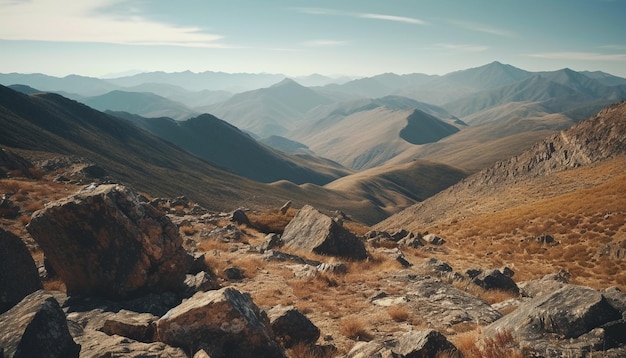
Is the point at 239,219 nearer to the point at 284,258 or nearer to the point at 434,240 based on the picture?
the point at 284,258

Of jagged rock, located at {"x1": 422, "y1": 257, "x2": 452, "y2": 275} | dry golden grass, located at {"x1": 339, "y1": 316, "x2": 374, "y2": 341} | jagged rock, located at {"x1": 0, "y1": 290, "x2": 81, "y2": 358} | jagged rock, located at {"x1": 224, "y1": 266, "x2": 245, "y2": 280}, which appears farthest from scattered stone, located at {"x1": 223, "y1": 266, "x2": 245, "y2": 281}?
jagged rock, located at {"x1": 422, "y1": 257, "x2": 452, "y2": 275}

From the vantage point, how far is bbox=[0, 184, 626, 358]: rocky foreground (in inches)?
302

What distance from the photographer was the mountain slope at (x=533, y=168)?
73.0m

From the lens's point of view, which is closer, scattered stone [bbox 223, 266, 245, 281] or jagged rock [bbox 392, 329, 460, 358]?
jagged rock [bbox 392, 329, 460, 358]

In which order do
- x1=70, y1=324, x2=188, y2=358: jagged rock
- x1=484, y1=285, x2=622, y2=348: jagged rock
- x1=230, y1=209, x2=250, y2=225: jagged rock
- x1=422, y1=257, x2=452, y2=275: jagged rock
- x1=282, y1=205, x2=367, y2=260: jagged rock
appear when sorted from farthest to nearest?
x1=230, y1=209, x2=250, y2=225: jagged rock
x1=282, y1=205, x2=367, y2=260: jagged rock
x1=422, y1=257, x2=452, y2=275: jagged rock
x1=484, y1=285, x2=622, y2=348: jagged rock
x1=70, y1=324, x2=188, y2=358: jagged rock

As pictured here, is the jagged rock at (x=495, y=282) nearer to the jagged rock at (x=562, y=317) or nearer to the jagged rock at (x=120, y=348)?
the jagged rock at (x=562, y=317)

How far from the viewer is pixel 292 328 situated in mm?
9984

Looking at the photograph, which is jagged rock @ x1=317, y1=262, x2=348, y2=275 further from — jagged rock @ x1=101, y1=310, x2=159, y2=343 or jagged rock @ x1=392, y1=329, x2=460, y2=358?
jagged rock @ x1=101, y1=310, x2=159, y2=343

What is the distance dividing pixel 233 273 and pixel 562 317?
41.0 feet

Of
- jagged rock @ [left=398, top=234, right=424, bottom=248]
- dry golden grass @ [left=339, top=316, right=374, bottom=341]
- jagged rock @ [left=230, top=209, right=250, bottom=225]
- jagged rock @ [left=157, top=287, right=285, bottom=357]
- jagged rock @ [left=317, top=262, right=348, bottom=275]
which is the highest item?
jagged rock @ [left=157, top=287, right=285, bottom=357]

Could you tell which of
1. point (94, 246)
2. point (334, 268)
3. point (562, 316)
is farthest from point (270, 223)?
point (562, 316)

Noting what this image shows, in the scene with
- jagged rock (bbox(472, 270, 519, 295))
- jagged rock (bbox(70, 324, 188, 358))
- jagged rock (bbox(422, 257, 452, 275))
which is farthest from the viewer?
jagged rock (bbox(422, 257, 452, 275))

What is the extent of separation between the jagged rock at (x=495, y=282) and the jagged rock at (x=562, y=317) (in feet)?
26.6

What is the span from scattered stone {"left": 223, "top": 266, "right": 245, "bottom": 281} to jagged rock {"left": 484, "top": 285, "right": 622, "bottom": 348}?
35.1 ft
